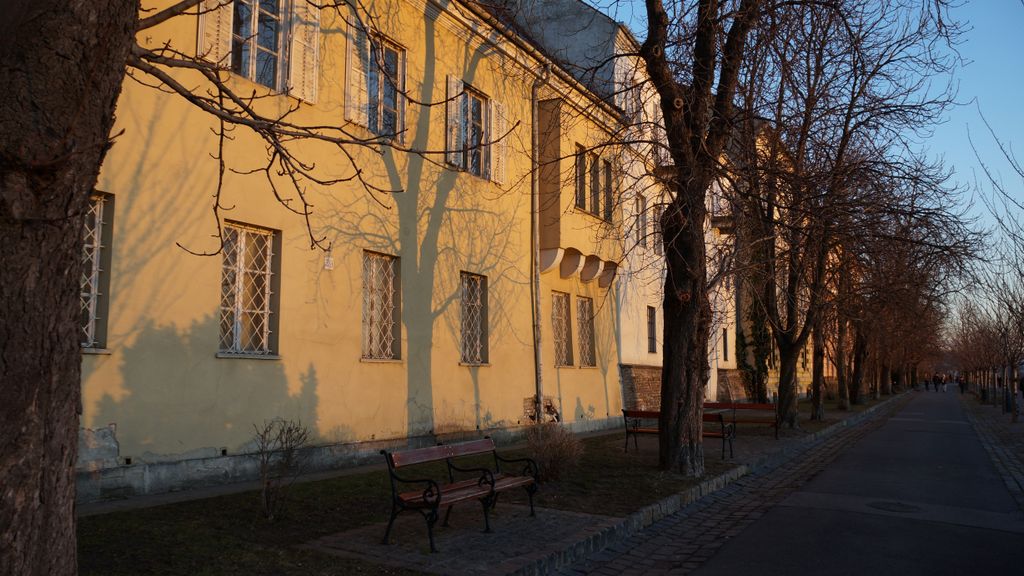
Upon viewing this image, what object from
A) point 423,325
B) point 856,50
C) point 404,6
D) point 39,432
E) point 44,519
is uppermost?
point 404,6

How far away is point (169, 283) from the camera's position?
9180 mm

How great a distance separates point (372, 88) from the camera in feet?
42.1

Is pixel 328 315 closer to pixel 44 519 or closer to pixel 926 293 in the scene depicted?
pixel 44 519

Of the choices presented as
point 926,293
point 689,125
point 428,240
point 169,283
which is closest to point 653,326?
point 926,293

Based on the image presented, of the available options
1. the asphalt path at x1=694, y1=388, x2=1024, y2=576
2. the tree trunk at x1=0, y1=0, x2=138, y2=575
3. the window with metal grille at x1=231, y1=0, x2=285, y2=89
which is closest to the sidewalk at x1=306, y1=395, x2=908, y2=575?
the asphalt path at x1=694, y1=388, x2=1024, y2=576

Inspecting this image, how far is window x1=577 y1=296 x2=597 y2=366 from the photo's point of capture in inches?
Result: 775

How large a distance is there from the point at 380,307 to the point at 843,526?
7.79 meters

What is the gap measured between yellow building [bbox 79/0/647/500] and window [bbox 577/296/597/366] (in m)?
1.13

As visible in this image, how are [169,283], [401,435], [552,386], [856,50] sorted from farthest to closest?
[552,386], [401,435], [856,50], [169,283]

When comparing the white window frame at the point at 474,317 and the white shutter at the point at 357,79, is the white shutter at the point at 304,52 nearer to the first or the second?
the white shutter at the point at 357,79

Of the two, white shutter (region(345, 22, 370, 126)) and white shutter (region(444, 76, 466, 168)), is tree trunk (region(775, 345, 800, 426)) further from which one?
white shutter (region(345, 22, 370, 126))

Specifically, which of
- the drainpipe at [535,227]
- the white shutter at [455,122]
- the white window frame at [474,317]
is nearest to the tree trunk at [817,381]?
the drainpipe at [535,227]

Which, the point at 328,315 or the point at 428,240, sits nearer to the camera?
the point at 328,315

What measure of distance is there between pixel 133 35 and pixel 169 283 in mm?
5709
